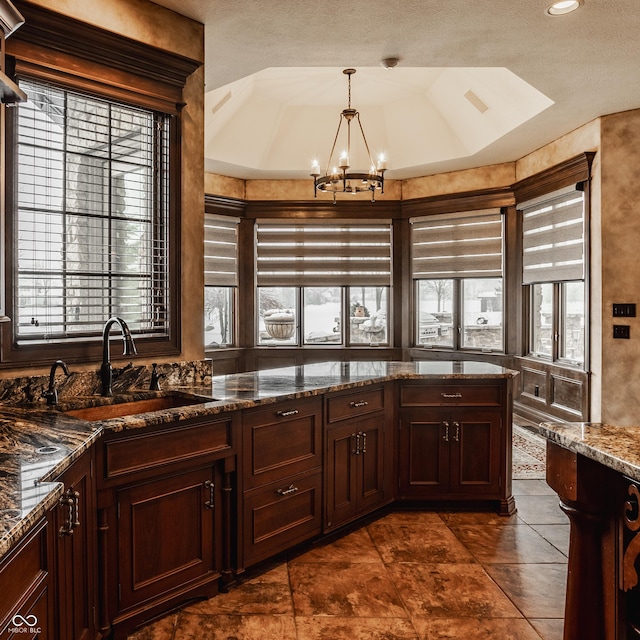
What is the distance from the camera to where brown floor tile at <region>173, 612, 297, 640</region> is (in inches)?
93.0

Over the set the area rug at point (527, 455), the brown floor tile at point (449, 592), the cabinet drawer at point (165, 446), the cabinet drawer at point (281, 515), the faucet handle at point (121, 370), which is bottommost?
the brown floor tile at point (449, 592)

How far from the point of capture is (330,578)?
113 inches

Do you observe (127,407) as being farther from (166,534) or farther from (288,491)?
(288,491)

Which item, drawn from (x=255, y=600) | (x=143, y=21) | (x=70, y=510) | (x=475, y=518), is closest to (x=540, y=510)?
(x=475, y=518)

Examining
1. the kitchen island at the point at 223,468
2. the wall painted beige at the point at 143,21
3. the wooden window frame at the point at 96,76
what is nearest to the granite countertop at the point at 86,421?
the kitchen island at the point at 223,468

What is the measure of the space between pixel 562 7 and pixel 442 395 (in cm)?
246

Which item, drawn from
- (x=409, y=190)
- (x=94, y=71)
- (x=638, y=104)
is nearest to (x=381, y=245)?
(x=409, y=190)

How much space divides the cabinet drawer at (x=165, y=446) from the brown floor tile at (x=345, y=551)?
36.1 inches

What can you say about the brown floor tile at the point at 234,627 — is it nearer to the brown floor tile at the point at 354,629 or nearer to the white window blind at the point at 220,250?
the brown floor tile at the point at 354,629

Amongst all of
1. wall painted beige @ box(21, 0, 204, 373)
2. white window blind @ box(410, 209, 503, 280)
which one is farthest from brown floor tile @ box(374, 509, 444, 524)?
white window blind @ box(410, 209, 503, 280)

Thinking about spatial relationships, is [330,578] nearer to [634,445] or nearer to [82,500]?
[82,500]

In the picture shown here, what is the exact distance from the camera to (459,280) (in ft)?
23.8

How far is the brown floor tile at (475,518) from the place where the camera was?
142 inches

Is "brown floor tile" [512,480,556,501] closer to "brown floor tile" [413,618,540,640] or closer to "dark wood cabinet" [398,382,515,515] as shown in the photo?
"dark wood cabinet" [398,382,515,515]
